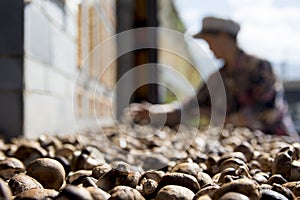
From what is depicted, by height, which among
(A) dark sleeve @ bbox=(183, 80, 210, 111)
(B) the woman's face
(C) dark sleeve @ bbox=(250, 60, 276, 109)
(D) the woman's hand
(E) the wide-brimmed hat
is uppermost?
(E) the wide-brimmed hat

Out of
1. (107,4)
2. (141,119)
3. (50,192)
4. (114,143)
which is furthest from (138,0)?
(50,192)

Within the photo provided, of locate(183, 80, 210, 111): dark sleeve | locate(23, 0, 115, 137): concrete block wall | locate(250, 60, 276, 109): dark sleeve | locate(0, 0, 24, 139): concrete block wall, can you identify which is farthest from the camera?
locate(183, 80, 210, 111): dark sleeve

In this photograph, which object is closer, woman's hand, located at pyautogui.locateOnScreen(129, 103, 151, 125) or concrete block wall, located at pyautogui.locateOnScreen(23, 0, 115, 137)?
concrete block wall, located at pyautogui.locateOnScreen(23, 0, 115, 137)

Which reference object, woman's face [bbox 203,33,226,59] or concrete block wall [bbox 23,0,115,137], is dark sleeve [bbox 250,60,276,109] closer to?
woman's face [bbox 203,33,226,59]

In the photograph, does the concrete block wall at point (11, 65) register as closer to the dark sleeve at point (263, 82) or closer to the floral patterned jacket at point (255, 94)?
the floral patterned jacket at point (255, 94)

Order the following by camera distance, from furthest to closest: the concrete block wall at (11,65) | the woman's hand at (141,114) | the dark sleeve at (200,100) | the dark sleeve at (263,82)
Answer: the dark sleeve at (200,100) → the woman's hand at (141,114) → the dark sleeve at (263,82) → the concrete block wall at (11,65)

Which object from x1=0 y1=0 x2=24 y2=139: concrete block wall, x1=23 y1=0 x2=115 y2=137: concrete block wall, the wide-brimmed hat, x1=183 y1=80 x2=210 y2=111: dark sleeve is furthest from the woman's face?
x1=0 y1=0 x2=24 y2=139: concrete block wall

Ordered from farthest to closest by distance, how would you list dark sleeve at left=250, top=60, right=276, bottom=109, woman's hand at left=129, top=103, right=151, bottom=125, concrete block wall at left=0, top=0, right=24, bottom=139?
woman's hand at left=129, top=103, right=151, bottom=125 < dark sleeve at left=250, top=60, right=276, bottom=109 < concrete block wall at left=0, top=0, right=24, bottom=139

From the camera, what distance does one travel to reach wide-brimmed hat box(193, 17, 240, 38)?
402cm

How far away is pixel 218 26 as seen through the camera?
13.2ft

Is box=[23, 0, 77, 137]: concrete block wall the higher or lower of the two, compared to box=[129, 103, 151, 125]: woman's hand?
higher

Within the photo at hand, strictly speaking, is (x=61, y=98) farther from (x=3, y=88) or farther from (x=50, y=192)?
(x=50, y=192)

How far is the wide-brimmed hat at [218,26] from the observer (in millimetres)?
4016

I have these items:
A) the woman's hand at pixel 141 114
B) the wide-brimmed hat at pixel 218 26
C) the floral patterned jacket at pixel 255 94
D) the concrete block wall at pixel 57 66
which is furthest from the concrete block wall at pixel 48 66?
the floral patterned jacket at pixel 255 94
